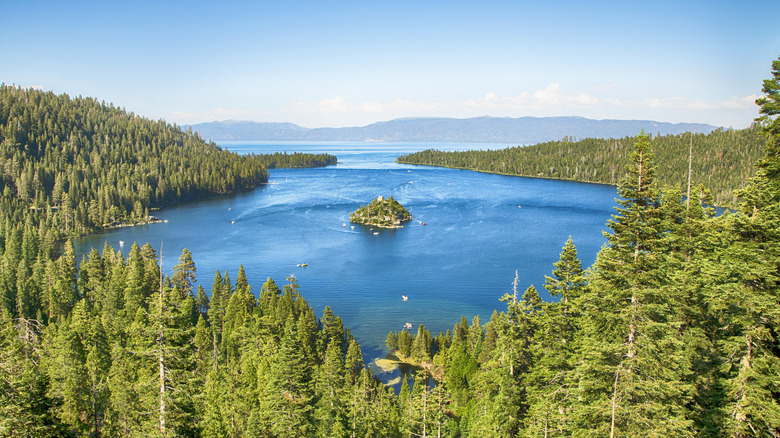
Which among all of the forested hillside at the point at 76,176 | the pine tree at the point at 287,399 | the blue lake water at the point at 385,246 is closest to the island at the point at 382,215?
the blue lake water at the point at 385,246

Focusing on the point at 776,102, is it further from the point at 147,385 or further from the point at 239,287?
the point at 239,287

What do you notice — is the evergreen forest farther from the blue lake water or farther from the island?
the island

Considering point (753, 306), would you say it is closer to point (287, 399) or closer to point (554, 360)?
point (554, 360)

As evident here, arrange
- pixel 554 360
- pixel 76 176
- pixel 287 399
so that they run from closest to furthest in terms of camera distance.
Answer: pixel 554 360 < pixel 287 399 < pixel 76 176

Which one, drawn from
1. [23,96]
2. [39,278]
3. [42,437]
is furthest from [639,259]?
[23,96]

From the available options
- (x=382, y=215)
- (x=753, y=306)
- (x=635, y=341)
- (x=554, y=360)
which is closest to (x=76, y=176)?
(x=382, y=215)

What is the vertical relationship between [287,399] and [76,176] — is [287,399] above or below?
below
